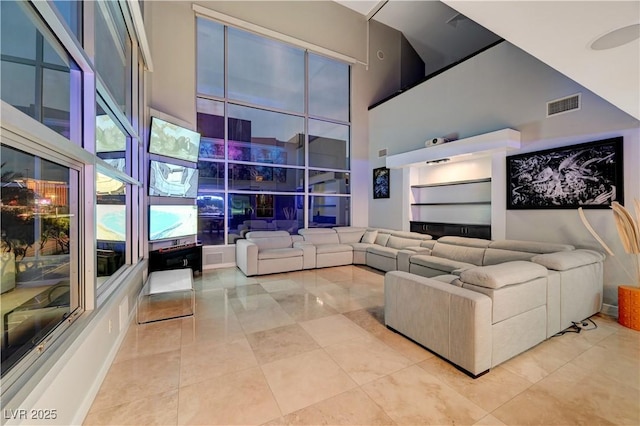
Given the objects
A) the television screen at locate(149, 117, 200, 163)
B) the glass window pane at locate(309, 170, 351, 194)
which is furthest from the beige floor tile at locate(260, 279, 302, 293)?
the glass window pane at locate(309, 170, 351, 194)

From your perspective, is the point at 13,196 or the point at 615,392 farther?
the point at 615,392

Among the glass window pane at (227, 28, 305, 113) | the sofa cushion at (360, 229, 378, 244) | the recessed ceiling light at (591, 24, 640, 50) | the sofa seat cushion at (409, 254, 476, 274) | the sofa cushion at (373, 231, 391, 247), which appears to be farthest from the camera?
the sofa cushion at (360, 229, 378, 244)

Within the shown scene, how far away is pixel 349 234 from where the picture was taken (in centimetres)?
681

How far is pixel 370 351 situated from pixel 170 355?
1.85 metres

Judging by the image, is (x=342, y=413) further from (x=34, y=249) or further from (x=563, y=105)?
(x=563, y=105)

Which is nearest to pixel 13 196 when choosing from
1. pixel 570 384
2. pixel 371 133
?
pixel 570 384

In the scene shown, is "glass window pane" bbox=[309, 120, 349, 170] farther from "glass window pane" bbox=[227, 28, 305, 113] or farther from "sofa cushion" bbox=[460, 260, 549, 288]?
"sofa cushion" bbox=[460, 260, 549, 288]

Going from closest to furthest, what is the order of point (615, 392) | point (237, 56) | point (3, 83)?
point (3, 83) → point (615, 392) → point (237, 56)

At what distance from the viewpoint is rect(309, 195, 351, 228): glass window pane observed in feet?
23.3

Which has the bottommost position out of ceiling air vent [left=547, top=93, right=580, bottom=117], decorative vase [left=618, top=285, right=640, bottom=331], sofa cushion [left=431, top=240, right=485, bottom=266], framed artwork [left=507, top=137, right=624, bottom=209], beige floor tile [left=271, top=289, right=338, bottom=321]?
beige floor tile [left=271, top=289, right=338, bottom=321]

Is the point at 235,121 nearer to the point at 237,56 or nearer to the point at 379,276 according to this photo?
the point at 237,56

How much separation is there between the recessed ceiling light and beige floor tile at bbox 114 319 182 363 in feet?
13.4

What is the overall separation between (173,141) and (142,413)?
4180mm

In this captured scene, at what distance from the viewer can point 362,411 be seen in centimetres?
173
